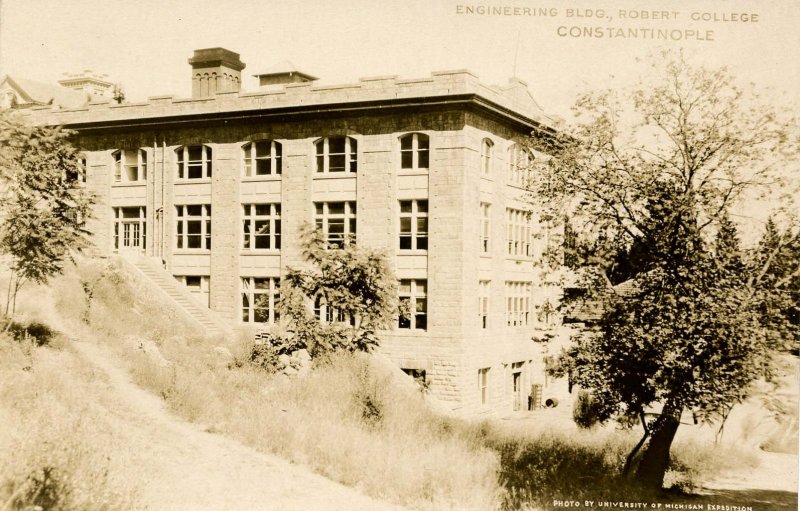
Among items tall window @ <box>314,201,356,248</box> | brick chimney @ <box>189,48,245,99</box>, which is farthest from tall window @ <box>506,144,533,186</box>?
brick chimney @ <box>189,48,245,99</box>

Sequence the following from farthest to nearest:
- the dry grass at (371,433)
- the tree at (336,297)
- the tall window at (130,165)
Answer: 1. the tall window at (130,165)
2. the tree at (336,297)
3. the dry grass at (371,433)

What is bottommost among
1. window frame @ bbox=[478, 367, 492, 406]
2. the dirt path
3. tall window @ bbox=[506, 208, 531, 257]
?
window frame @ bbox=[478, 367, 492, 406]

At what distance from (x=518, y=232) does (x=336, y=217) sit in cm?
688

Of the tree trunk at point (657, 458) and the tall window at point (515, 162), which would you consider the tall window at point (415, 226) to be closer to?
the tall window at point (515, 162)

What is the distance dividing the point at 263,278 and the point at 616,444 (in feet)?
44.2

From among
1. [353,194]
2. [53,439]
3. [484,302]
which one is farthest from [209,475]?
[484,302]

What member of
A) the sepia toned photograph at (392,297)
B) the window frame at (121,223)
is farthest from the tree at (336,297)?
the window frame at (121,223)

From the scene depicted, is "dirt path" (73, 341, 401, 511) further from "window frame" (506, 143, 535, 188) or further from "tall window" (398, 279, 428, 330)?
"window frame" (506, 143, 535, 188)

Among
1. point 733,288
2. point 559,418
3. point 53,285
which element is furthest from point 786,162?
point 53,285

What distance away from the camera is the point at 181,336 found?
20.1m

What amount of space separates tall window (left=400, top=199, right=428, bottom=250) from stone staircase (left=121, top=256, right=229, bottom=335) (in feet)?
22.1

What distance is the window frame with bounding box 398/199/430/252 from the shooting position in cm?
2333

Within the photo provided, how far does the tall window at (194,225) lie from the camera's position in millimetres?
25375

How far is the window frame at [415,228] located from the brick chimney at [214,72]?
26.3 feet
